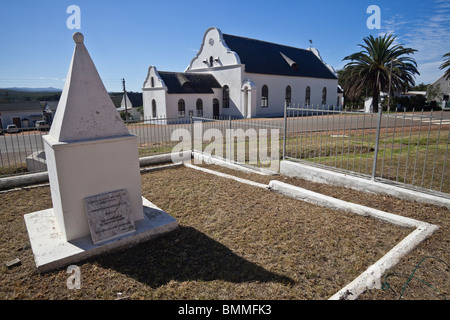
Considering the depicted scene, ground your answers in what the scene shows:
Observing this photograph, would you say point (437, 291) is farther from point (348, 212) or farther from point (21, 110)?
point (21, 110)

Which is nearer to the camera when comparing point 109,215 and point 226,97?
point 109,215

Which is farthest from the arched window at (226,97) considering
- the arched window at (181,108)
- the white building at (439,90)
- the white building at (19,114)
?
the white building at (439,90)

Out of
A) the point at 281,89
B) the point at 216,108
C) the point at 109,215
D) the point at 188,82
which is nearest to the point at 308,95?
the point at 281,89

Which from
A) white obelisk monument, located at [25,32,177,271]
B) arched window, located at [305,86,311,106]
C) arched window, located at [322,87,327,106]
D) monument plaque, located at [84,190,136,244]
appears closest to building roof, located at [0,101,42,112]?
arched window, located at [305,86,311,106]

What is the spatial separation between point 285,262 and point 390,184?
306cm

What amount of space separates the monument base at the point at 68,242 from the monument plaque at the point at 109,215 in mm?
97

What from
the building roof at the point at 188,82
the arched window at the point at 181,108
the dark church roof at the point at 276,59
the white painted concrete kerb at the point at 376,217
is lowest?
the white painted concrete kerb at the point at 376,217

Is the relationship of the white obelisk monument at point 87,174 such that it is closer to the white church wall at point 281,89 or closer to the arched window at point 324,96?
the white church wall at point 281,89

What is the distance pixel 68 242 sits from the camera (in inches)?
153

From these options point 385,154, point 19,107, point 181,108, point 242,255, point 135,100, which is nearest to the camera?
point 242,255

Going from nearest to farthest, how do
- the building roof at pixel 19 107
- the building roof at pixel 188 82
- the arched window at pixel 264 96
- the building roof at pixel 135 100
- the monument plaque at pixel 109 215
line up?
the monument plaque at pixel 109 215
the building roof at pixel 188 82
the arched window at pixel 264 96
the building roof at pixel 19 107
the building roof at pixel 135 100

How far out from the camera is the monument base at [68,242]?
11.8ft

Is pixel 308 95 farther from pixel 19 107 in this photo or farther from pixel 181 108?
pixel 19 107

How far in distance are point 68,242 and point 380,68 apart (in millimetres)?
34278
